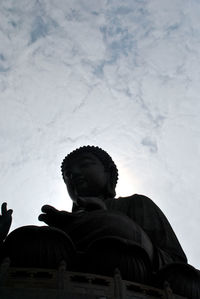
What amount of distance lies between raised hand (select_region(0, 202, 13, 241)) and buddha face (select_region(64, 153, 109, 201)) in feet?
11.0

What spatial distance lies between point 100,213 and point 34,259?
4.52 ft

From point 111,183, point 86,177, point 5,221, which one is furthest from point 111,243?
point 111,183

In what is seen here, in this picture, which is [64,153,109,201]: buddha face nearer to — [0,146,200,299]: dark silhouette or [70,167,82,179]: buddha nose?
[70,167,82,179]: buddha nose

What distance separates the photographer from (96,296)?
525 centimetres

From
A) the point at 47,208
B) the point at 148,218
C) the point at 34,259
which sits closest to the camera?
the point at 34,259

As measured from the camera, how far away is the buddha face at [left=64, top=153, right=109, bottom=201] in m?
9.90

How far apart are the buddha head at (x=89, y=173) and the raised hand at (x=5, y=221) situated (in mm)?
3241

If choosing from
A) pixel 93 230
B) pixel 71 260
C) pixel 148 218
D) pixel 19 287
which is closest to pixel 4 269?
pixel 19 287

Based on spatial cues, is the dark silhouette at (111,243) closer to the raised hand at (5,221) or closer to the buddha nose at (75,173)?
the raised hand at (5,221)

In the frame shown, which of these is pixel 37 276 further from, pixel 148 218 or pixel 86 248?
pixel 148 218

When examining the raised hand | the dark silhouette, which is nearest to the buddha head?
the dark silhouette

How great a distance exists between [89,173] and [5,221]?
374cm

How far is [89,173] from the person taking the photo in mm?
10008

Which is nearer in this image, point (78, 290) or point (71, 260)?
point (78, 290)
